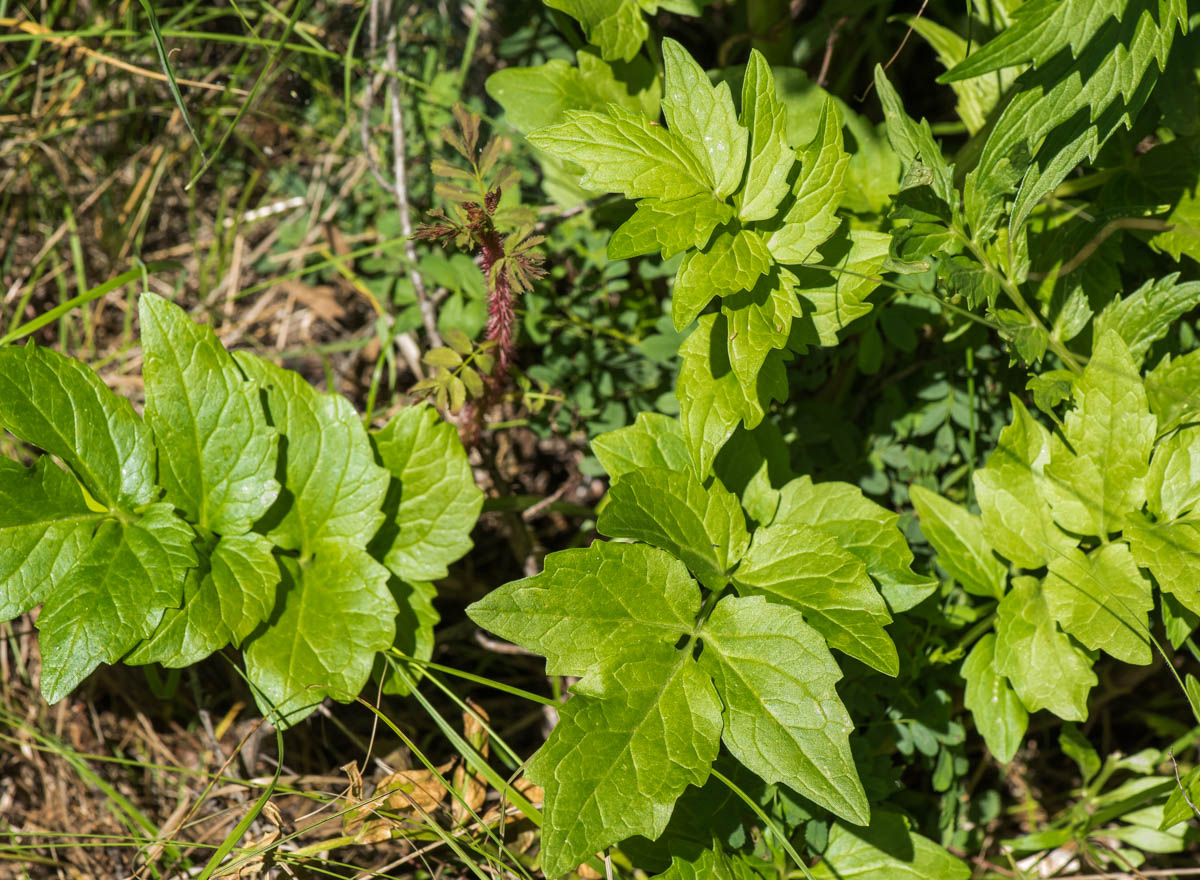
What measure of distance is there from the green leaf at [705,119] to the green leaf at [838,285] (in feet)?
0.85

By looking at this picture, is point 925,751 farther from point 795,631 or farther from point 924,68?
point 924,68

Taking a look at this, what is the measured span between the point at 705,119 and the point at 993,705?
132cm

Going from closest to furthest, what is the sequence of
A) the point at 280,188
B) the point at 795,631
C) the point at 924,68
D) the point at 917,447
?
the point at 795,631
the point at 917,447
the point at 924,68
the point at 280,188

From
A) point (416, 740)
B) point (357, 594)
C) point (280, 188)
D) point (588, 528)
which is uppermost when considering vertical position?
point (280, 188)

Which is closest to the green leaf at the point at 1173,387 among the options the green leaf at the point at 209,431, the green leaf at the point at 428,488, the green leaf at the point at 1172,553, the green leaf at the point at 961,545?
the green leaf at the point at 1172,553

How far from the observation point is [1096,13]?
5.76 ft

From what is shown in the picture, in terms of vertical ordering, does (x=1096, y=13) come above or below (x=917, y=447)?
above

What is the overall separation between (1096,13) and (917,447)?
1.10 meters

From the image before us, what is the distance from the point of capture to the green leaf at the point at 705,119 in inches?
71.6

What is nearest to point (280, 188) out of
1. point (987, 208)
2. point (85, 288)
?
point (85, 288)

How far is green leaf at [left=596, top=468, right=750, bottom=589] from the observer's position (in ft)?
5.97

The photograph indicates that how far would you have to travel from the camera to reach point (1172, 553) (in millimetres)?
1796

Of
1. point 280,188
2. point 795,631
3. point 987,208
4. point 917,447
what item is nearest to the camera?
point 795,631

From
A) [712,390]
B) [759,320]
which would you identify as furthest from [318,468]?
[759,320]
